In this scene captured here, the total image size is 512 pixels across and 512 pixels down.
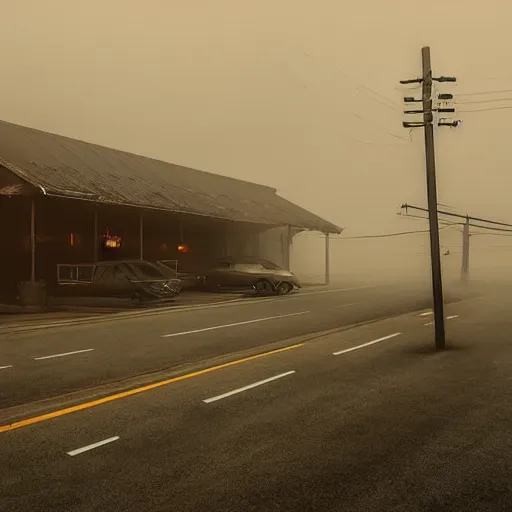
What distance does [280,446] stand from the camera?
5.10 m

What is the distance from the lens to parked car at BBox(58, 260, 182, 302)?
1997 centimetres

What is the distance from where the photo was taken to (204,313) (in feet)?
58.2

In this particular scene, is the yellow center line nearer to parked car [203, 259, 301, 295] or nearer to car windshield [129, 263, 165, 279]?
car windshield [129, 263, 165, 279]

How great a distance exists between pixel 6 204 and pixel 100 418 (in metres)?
21.0

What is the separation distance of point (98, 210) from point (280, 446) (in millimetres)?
23340

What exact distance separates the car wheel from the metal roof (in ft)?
16.8

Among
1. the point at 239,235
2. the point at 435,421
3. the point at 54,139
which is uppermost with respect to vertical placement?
the point at 54,139

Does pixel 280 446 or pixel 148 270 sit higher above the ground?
pixel 148 270

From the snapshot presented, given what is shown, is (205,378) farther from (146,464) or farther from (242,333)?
(242,333)

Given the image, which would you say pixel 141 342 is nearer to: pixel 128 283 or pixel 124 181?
pixel 128 283

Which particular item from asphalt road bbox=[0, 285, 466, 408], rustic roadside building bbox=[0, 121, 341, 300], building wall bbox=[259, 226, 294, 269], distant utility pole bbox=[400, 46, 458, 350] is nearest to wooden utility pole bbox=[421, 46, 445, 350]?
distant utility pole bbox=[400, 46, 458, 350]

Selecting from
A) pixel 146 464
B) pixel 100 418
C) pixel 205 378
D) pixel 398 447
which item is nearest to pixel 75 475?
pixel 146 464

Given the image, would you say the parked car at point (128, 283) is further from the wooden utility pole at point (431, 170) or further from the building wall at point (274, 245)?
the building wall at point (274, 245)

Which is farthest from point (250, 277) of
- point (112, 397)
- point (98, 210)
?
point (112, 397)
